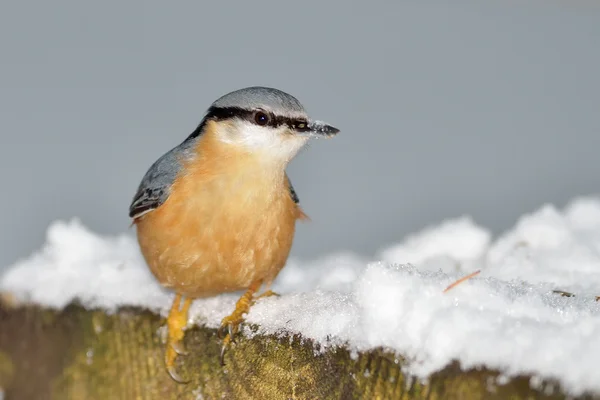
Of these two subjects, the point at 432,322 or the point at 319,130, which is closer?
the point at 432,322

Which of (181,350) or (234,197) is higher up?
(234,197)

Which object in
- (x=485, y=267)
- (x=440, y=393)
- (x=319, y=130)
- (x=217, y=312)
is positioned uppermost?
(x=319, y=130)

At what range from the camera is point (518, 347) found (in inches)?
46.4

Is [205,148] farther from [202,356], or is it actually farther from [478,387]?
[478,387]

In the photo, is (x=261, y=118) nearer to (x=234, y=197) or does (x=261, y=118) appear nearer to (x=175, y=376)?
(x=234, y=197)

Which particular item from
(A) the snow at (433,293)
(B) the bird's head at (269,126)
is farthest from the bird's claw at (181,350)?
(B) the bird's head at (269,126)

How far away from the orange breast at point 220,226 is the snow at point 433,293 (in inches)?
4.5

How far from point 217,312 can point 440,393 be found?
1172 mm

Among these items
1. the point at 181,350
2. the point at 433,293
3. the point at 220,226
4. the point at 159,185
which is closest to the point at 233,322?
the point at 181,350

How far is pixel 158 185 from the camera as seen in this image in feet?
8.42

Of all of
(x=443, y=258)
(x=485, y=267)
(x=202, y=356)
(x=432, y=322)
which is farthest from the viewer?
(x=443, y=258)

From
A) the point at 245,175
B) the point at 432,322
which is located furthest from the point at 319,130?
the point at 432,322

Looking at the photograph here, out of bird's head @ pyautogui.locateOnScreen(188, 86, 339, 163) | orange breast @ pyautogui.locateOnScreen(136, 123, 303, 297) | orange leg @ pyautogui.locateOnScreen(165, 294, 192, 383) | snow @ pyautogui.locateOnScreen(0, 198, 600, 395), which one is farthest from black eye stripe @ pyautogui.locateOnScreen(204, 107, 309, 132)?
orange leg @ pyautogui.locateOnScreen(165, 294, 192, 383)

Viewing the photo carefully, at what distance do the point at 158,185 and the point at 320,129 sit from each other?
1.95ft
